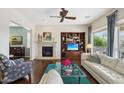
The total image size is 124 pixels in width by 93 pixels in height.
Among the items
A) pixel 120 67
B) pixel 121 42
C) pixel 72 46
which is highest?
pixel 121 42

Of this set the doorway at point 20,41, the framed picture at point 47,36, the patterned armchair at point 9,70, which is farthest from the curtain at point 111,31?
the doorway at point 20,41

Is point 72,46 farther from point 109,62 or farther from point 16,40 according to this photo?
point 109,62

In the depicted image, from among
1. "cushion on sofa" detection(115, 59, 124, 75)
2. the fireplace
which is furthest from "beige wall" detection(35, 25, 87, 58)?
"cushion on sofa" detection(115, 59, 124, 75)

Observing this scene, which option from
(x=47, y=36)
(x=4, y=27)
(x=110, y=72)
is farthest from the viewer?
(x=47, y=36)

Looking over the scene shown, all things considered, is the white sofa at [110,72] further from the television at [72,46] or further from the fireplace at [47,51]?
the fireplace at [47,51]

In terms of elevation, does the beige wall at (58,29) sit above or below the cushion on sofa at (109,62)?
above

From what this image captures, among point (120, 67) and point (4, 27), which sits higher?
point (4, 27)

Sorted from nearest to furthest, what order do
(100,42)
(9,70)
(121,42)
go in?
(9,70) → (121,42) → (100,42)

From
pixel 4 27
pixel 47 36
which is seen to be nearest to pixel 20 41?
pixel 47 36

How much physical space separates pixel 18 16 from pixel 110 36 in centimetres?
400

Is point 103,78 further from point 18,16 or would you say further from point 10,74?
point 18,16

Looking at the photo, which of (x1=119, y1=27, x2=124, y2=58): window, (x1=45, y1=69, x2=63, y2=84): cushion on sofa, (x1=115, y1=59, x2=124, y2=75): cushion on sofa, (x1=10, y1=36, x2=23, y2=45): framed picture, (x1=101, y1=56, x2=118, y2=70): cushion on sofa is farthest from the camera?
(x1=10, y1=36, x2=23, y2=45): framed picture

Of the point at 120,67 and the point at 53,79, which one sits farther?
the point at 120,67

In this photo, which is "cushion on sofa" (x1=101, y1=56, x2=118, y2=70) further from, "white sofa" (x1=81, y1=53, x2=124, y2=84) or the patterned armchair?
the patterned armchair
